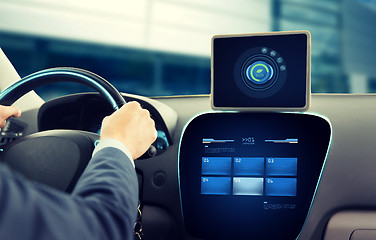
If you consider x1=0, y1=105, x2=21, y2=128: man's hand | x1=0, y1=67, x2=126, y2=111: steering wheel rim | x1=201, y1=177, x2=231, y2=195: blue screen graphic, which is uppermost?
x1=0, y1=67, x2=126, y2=111: steering wheel rim

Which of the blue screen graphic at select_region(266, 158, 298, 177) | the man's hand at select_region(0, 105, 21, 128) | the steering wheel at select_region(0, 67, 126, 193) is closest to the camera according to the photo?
the steering wheel at select_region(0, 67, 126, 193)

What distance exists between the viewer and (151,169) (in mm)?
1496

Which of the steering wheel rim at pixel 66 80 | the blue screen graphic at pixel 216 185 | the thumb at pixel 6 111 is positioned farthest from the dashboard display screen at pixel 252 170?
the thumb at pixel 6 111

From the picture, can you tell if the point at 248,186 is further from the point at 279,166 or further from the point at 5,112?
the point at 5,112

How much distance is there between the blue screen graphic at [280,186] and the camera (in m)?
1.37

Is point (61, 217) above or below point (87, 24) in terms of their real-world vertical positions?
below

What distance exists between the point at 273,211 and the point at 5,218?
3.46ft

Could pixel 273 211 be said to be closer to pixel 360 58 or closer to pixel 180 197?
pixel 180 197

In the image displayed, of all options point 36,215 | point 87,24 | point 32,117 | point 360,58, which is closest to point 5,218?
point 36,215

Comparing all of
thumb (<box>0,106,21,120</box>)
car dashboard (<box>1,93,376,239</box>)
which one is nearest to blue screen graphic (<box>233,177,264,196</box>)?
car dashboard (<box>1,93,376,239</box>)

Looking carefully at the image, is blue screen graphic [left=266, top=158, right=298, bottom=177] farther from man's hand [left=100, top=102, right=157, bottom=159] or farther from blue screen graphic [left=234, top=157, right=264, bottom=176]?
man's hand [left=100, top=102, right=157, bottom=159]

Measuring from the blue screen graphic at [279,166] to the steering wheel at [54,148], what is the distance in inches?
22.4

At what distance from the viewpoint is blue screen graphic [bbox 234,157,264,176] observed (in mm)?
1365

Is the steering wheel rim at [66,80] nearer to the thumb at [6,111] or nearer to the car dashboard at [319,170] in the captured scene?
the thumb at [6,111]
